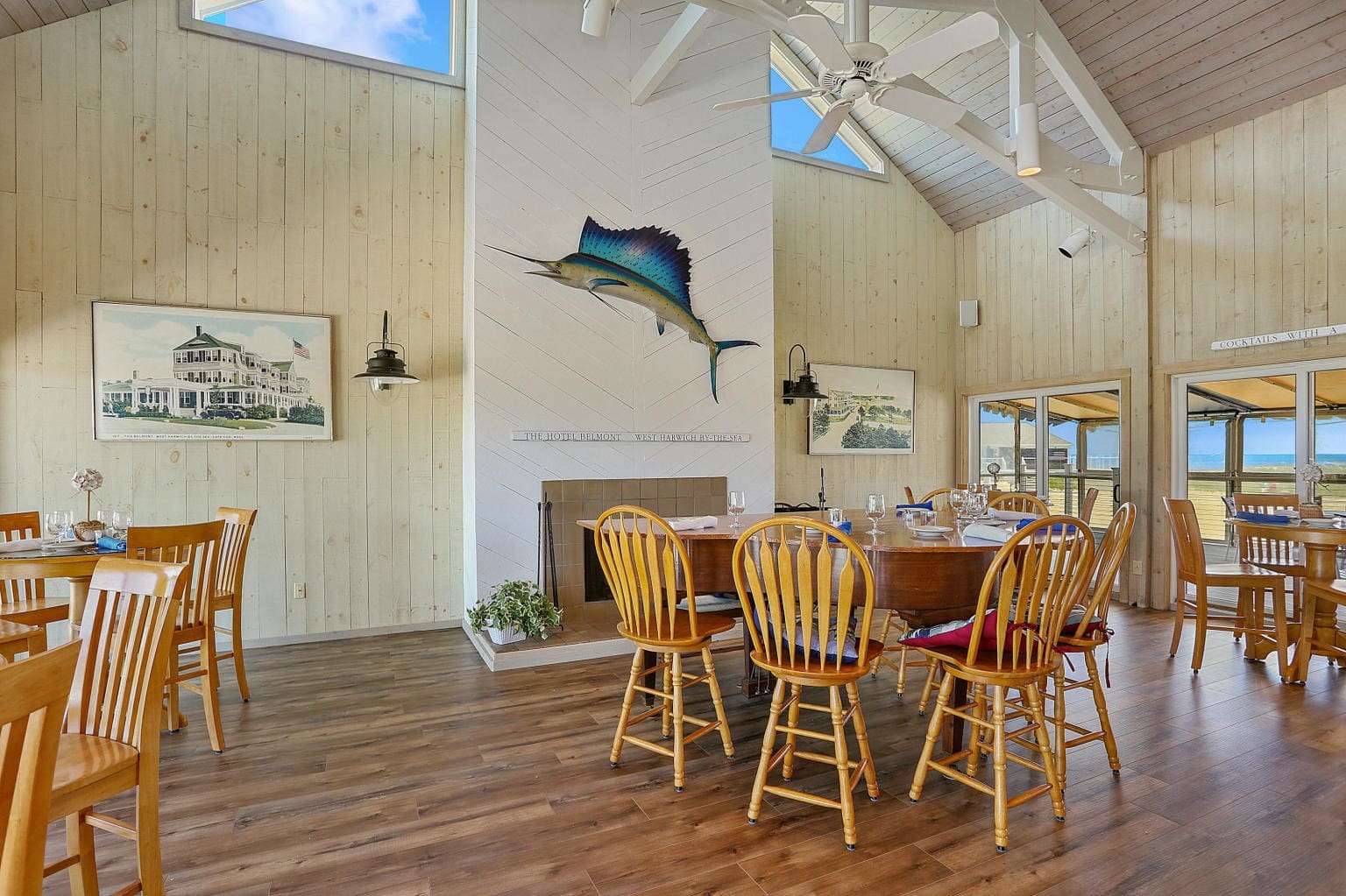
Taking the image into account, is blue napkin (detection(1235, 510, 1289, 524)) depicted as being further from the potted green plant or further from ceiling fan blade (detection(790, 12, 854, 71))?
the potted green plant

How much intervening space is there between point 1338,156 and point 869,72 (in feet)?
12.1

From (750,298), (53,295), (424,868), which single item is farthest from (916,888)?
(53,295)

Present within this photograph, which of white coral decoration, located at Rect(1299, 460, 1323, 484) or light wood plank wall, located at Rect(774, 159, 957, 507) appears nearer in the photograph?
white coral decoration, located at Rect(1299, 460, 1323, 484)

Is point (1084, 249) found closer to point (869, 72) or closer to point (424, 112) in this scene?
point (869, 72)

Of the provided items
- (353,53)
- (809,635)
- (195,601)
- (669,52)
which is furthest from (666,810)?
(353,53)

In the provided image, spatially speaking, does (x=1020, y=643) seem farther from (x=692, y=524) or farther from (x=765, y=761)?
(x=692, y=524)

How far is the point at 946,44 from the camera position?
2846 millimetres

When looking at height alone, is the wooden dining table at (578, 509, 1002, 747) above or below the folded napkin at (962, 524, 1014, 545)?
below

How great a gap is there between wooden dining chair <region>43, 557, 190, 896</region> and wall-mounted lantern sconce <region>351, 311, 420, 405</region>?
2.56 metres

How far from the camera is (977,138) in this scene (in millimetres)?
4441

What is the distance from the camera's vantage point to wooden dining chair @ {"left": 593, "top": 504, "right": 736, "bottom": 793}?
8.38 feet

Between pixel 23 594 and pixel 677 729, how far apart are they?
346cm

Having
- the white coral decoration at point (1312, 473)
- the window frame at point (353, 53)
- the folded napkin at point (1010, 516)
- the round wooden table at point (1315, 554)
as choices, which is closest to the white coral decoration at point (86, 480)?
the window frame at point (353, 53)

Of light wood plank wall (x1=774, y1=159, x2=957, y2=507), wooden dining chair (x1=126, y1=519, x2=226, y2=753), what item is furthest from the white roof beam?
wooden dining chair (x1=126, y1=519, x2=226, y2=753)
